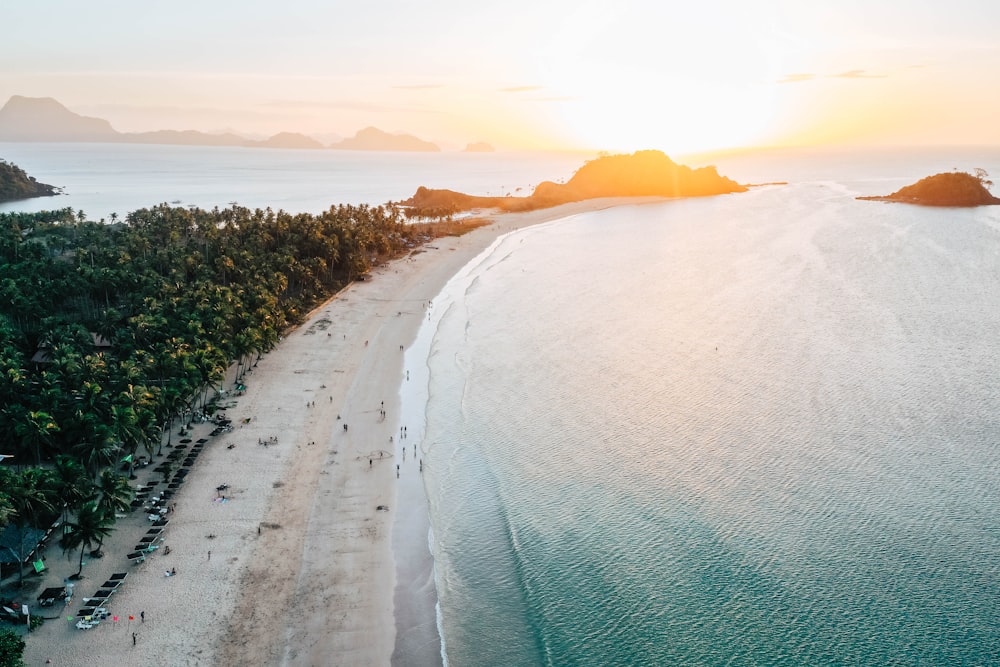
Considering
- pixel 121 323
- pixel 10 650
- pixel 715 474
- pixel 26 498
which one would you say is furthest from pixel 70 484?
pixel 715 474

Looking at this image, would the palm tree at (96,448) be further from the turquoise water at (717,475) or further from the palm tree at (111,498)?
the turquoise water at (717,475)

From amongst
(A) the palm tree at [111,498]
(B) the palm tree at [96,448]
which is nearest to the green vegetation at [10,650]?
(A) the palm tree at [111,498]

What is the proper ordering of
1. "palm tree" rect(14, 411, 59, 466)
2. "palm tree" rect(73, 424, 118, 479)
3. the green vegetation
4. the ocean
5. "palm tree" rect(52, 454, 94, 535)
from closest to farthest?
1. the green vegetation
2. the ocean
3. "palm tree" rect(52, 454, 94, 535)
4. "palm tree" rect(73, 424, 118, 479)
5. "palm tree" rect(14, 411, 59, 466)

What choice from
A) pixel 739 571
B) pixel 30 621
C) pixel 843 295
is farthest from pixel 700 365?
pixel 30 621

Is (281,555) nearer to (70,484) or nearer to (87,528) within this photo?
(87,528)

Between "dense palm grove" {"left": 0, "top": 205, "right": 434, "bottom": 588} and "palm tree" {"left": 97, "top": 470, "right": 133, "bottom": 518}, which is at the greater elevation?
"dense palm grove" {"left": 0, "top": 205, "right": 434, "bottom": 588}

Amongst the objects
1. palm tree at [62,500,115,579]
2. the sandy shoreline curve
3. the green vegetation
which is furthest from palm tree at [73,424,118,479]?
the green vegetation

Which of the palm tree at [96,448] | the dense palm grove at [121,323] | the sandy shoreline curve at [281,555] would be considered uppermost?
the dense palm grove at [121,323]

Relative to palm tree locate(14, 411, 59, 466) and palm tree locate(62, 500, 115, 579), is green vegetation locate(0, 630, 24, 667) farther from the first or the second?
palm tree locate(14, 411, 59, 466)
